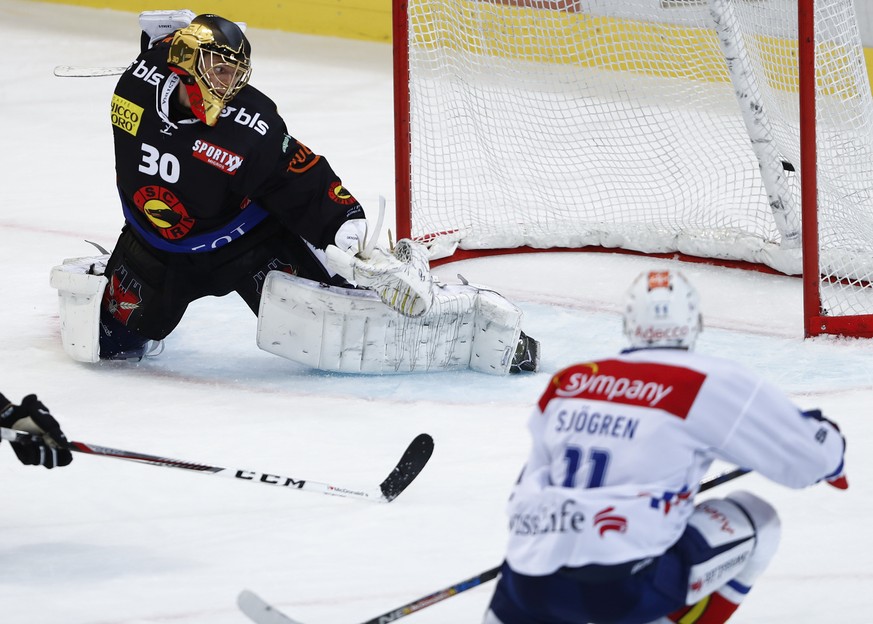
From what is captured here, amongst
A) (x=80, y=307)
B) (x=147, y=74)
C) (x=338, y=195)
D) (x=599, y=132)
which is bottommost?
(x=80, y=307)

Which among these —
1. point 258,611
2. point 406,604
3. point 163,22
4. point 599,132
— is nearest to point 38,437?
point 258,611

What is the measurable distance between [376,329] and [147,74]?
80cm

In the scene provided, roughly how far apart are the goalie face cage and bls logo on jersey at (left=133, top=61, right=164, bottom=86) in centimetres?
92

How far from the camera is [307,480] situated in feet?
9.27

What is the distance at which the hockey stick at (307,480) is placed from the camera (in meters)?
2.49

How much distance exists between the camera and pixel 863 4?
573 centimetres

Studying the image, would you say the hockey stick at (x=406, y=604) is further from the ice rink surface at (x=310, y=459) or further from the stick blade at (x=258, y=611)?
the ice rink surface at (x=310, y=459)

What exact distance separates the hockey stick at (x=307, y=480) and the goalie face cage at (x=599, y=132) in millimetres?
1404

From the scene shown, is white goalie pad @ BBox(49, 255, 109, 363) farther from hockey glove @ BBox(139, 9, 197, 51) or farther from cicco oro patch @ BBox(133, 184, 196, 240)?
hockey glove @ BBox(139, 9, 197, 51)

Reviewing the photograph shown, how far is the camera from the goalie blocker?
3.43m

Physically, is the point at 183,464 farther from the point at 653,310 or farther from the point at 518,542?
the point at 653,310

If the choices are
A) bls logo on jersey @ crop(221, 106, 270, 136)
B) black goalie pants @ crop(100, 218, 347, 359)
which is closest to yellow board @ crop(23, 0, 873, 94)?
black goalie pants @ crop(100, 218, 347, 359)

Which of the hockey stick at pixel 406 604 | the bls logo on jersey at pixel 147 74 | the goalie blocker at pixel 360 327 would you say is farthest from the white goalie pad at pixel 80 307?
the hockey stick at pixel 406 604

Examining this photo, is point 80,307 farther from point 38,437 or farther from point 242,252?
point 38,437
